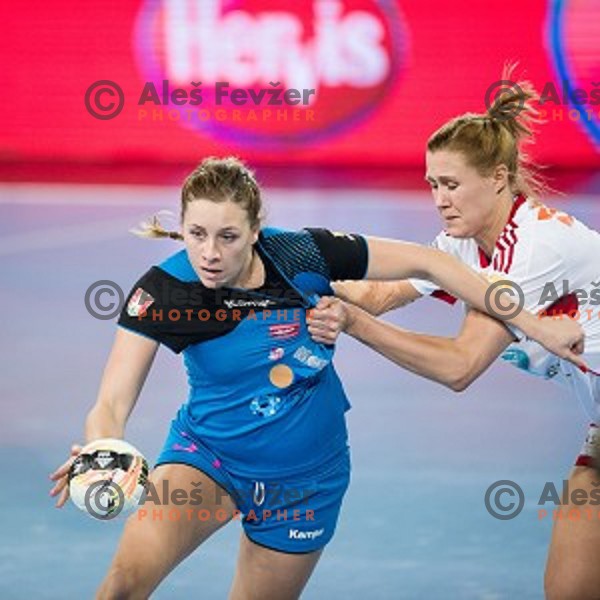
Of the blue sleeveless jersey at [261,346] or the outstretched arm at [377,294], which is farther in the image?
the outstretched arm at [377,294]

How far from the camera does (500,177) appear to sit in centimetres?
549

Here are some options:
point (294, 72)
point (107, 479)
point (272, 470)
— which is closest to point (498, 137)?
point (272, 470)

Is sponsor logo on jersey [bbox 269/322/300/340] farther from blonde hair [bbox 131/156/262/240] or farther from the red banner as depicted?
the red banner

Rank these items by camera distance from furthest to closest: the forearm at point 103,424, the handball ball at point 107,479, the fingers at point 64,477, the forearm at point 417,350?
the forearm at point 417,350 → the forearm at point 103,424 → the fingers at point 64,477 → the handball ball at point 107,479

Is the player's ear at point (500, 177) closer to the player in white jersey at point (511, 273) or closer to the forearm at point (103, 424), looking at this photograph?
the player in white jersey at point (511, 273)

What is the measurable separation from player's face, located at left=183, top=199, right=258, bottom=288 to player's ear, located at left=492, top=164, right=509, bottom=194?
103cm

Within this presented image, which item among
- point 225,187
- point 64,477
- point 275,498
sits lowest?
point 275,498

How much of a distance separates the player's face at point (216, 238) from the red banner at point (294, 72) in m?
8.00

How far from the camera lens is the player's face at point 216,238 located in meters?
4.80

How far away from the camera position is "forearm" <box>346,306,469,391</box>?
199 inches

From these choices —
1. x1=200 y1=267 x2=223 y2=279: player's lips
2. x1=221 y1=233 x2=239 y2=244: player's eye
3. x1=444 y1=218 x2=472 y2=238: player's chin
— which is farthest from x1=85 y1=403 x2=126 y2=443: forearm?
x1=444 y1=218 x2=472 y2=238: player's chin

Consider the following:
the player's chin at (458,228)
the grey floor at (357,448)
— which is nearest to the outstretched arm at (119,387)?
the player's chin at (458,228)

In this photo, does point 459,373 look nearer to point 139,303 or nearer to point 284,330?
point 284,330

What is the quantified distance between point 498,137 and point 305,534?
1.56 metres
